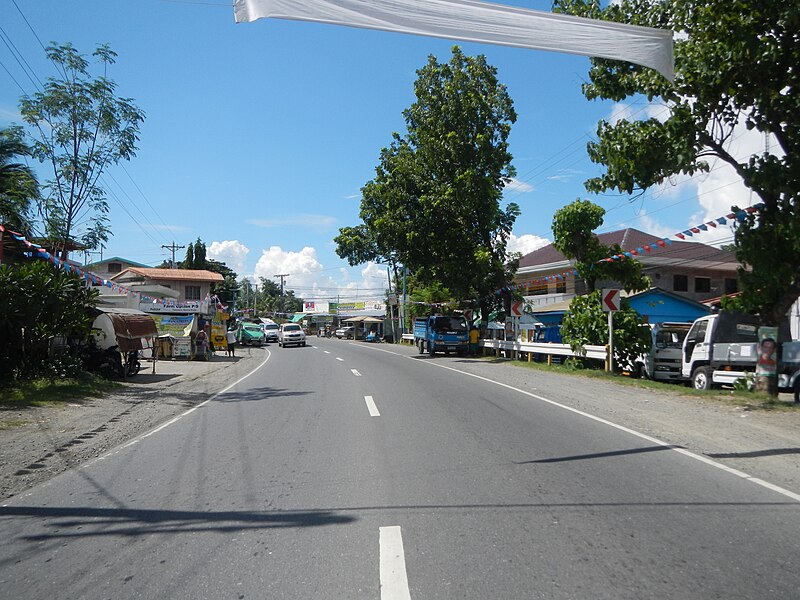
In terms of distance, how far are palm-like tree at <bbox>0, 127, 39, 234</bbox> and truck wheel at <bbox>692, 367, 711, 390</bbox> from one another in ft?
60.4

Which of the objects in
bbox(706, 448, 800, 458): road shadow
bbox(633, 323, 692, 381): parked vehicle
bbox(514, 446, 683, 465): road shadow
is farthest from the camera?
bbox(633, 323, 692, 381): parked vehicle

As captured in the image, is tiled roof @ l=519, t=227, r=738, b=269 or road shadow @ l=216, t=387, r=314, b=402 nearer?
road shadow @ l=216, t=387, r=314, b=402

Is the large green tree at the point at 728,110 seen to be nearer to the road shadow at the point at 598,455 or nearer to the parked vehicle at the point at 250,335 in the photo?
the road shadow at the point at 598,455

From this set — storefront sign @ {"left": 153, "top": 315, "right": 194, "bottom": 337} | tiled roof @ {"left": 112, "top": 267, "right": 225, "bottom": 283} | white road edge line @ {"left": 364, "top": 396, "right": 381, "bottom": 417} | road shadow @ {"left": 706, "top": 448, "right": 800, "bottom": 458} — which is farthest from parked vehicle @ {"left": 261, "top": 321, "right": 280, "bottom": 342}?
road shadow @ {"left": 706, "top": 448, "right": 800, "bottom": 458}

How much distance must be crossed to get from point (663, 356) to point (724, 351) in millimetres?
3623

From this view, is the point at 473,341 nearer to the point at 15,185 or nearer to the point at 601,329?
the point at 601,329

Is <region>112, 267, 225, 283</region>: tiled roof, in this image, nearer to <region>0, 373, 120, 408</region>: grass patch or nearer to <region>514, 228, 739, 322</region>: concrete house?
<region>514, 228, 739, 322</region>: concrete house

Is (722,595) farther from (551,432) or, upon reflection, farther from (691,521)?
(551,432)

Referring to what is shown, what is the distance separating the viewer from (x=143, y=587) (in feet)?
13.2


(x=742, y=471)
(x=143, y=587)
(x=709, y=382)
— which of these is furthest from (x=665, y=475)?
(x=709, y=382)

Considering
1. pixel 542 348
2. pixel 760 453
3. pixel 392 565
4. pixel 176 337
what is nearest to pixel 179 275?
pixel 176 337

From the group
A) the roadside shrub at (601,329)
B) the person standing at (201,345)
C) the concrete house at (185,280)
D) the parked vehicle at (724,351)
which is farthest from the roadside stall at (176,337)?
the concrete house at (185,280)

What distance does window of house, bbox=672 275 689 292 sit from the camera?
118 feet

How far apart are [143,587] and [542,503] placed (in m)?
3.44
